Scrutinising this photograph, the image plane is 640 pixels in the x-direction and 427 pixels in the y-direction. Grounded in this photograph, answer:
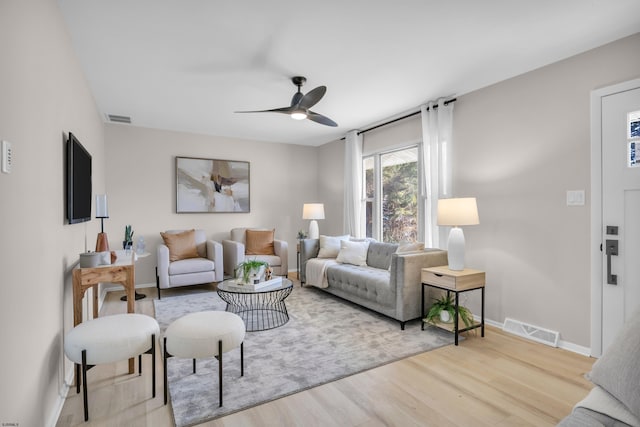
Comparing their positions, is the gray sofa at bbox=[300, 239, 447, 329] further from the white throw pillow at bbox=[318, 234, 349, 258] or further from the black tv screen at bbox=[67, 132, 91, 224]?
the black tv screen at bbox=[67, 132, 91, 224]

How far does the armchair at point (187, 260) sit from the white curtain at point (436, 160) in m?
2.93

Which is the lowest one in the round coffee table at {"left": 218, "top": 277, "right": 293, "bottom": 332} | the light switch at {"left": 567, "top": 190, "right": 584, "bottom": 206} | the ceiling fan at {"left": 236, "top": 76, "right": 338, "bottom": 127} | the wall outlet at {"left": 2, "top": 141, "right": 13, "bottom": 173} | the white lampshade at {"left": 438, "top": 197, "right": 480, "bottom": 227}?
the round coffee table at {"left": 218, "top": 277, "right": 293, "bottom": 332}

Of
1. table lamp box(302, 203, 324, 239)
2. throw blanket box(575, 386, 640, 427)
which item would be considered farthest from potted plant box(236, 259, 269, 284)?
throw blanket box(575, 386, 640, 427)

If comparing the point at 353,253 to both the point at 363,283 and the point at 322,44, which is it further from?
the point at 322,44

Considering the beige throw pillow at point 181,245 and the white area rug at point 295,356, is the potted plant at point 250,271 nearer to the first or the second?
the white area rug at point 295,356

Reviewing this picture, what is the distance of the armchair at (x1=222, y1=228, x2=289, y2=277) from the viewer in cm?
500

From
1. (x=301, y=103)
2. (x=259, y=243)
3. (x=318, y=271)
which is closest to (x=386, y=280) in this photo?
(x=318, y=271)

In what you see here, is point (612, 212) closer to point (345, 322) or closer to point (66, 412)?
point (345, 322)

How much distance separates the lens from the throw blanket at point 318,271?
4414 millimetres

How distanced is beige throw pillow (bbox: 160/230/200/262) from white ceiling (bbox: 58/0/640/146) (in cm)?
186

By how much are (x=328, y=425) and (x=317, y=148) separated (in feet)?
17.9

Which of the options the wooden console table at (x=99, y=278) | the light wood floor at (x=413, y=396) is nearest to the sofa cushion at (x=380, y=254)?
the light wood floor at (x=413, y=396)

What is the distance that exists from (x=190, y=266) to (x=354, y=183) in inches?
108

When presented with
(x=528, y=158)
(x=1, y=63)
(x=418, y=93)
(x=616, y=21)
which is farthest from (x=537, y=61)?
(x=1, y=63)
